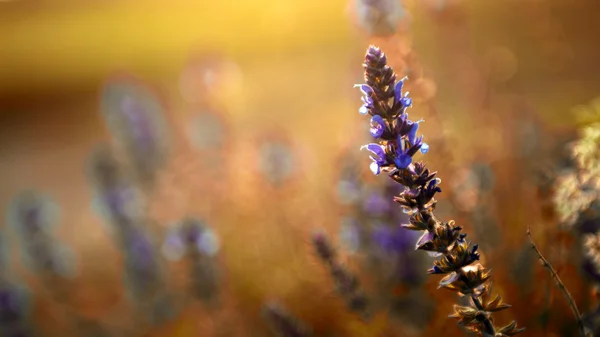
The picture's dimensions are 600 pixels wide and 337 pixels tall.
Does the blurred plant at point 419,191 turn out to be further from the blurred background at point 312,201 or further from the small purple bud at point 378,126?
the blurred background at point 312,201

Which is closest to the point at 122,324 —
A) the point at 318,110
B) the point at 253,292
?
the point at 253,292

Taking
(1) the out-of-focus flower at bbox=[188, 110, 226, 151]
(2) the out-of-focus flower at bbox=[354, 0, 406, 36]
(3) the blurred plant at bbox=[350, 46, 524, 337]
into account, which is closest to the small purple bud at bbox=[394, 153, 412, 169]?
(3) the blurred plant at bbox=[350, 46, 524, 337]

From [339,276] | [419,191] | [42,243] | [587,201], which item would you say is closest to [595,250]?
[587,201]

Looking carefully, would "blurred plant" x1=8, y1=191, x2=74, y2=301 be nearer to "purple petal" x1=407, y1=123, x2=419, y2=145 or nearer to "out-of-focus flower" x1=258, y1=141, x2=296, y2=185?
"out-of-focus flower" x1=258, y1=141, x2=296, y2=185

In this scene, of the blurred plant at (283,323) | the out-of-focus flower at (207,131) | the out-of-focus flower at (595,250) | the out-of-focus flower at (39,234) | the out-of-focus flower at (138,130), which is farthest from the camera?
the out-of-focus flower at (207,131)

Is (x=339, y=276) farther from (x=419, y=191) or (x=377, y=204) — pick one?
(x=419, y=191)

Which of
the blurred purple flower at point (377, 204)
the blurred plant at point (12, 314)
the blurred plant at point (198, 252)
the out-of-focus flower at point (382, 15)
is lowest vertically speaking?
the blurred plant at point (12, 314)

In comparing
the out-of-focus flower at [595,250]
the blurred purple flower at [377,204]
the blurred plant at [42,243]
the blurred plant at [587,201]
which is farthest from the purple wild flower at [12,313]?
the out-of-focus flower at [595,250]

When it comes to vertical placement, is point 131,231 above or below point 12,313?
above
